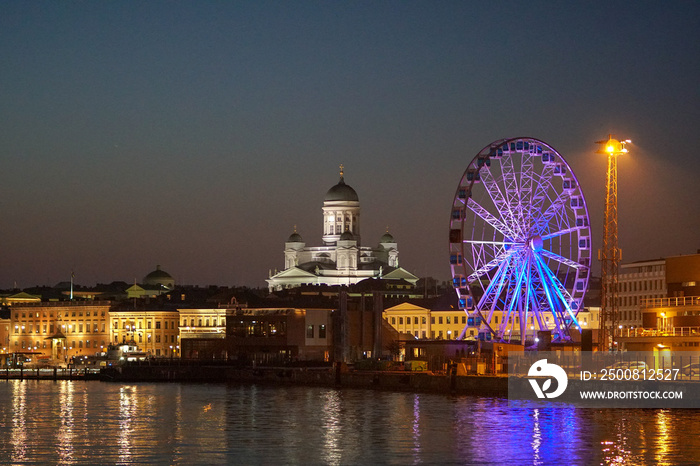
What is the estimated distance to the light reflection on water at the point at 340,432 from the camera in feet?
180

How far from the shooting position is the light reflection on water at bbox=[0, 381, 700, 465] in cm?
5484

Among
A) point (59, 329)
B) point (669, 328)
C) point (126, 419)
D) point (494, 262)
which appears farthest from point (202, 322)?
point (126, 419)

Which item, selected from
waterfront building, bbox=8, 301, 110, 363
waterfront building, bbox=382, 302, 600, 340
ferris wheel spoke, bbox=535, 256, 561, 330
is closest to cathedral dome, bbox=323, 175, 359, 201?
waterfront building, bbox=382, 302, 600, 340

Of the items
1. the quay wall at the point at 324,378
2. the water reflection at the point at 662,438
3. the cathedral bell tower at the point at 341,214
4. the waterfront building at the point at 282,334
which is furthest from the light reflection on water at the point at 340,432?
the cathedral bell tower at the point at 341,214

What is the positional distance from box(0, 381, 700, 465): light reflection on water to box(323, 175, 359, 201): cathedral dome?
106 metres

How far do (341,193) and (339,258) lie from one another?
35.2 ft

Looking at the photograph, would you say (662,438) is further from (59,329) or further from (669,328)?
(59,329)

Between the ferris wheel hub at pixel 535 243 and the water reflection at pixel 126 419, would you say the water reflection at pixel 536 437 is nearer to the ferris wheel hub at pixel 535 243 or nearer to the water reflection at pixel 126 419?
the water reflection at pixel 126 419

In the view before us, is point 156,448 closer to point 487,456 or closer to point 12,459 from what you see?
point 12,459

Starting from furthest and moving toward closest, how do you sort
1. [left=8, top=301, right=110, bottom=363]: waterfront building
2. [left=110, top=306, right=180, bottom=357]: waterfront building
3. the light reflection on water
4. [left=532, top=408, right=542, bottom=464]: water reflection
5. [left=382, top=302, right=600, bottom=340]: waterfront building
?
[left=8, top=301, right=110, bottom=363]: waterfront building → [left=110, top=306, right=180, bottom=357]: waterfront building → [left=382, top=302, right=600, bottom=340]: waterfront building → the light reflection on water → [left=532, top=408, right=542, bottom=464]: water reflection

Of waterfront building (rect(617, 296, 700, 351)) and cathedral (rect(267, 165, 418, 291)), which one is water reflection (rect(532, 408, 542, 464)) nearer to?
waterfront building (rect(617, 296, 700, 351))

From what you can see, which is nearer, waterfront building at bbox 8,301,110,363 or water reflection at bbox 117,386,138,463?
water reflection at bbox 117,386,138,463

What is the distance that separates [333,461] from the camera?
177 ft

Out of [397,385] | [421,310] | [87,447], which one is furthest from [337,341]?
[87,447]
